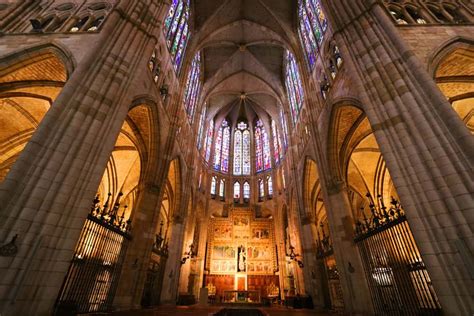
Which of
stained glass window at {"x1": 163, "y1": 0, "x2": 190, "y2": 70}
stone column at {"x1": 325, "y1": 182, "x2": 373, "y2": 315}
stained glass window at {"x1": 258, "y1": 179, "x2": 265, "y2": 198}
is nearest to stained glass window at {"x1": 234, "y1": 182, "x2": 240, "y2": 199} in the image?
stained glass window at {"x1": 258, "y1": 179, "x2": 265, "y2": 198}

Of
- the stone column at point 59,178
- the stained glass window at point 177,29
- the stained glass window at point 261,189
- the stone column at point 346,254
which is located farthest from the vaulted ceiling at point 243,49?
the stone column at point 346,254

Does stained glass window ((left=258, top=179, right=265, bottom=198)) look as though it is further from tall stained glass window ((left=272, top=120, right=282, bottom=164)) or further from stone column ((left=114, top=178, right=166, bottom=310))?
stone column ((left=114, top=178, right=166, bottom=310))

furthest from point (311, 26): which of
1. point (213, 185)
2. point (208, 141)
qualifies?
point (213, 185)

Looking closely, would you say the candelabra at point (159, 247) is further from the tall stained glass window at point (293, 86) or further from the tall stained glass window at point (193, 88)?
the tall stained glass window at point (293, 86)

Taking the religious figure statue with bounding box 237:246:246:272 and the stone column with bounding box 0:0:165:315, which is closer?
the stone column with bounding box 0:0:165:315

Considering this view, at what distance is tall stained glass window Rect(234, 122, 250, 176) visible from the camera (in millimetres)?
30062

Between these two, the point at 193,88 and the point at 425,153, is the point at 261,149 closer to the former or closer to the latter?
the point at 193,88

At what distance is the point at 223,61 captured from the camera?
25.0m

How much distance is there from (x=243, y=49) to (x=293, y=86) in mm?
7158

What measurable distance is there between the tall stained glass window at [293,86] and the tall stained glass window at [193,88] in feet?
29.1

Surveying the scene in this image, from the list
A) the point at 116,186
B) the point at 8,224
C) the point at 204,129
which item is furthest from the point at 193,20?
the point at 8,224

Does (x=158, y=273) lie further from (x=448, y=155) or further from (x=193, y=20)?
(x=193, y=20)

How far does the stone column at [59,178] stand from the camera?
16.3 ft

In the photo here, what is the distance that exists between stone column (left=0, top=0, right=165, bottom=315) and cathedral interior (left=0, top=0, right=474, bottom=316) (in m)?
0.03
